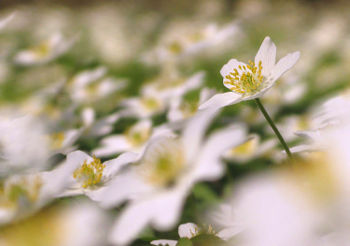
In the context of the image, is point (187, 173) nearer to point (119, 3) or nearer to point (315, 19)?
point (315, 19)

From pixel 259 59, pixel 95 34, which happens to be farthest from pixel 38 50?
pixel 95 34

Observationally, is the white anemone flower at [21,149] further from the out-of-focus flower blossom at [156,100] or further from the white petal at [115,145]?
the out-of-focus flower blossom at [156,100]

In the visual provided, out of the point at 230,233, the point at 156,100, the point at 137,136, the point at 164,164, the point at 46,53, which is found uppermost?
the point at 46,53

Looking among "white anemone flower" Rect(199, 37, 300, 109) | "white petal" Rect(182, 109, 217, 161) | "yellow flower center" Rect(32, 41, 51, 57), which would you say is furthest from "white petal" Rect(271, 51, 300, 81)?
"yellow flower center" Rect(32, 41, 51, 57)

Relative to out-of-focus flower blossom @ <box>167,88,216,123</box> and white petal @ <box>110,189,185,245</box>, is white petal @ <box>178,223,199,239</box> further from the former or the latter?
out-of-focus flower blossom @ <box>167,88,216,123</box>

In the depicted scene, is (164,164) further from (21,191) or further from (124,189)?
(21,191)

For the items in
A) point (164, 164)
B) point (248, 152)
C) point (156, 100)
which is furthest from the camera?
point (156, 100)

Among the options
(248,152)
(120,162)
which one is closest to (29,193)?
(120,162)

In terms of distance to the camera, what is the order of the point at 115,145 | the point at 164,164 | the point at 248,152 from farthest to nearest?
the point at 248,152 → the point at 115,145 → the point at 164,164
